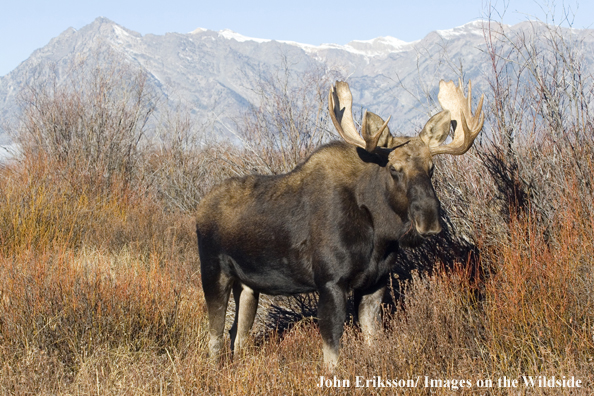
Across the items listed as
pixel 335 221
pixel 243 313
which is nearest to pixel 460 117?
pixel 335 221

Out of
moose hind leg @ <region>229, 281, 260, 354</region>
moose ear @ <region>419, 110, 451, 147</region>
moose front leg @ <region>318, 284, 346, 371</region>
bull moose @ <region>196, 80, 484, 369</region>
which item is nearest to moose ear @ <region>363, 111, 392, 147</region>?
bull moose @ <region>196, 80, 484, 369</region>

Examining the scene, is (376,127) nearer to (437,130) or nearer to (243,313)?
(437,130)

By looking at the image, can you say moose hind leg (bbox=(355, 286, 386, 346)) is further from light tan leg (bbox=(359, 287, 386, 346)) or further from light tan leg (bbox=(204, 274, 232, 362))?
light tan leg (bbox=(204, 274, 232, 362))

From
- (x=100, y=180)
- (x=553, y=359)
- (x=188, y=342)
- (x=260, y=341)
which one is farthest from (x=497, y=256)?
(x=100, y=180)

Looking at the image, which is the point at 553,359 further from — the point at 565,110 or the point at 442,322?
the point at 565,110

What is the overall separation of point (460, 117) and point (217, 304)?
2398mm

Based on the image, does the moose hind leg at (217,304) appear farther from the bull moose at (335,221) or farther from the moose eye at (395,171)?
the moose eye at (395,171)

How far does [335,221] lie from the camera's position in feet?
13.4

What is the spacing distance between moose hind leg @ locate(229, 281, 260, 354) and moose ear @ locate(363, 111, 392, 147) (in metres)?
1.64

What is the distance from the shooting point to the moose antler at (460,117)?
13.4 feet

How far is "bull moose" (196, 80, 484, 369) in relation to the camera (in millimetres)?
3996

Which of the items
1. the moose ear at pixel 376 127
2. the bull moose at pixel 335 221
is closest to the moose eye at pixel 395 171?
the bull moose at pixel 335 221

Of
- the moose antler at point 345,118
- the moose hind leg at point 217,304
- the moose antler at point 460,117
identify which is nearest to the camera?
the moose antler at point 345,118

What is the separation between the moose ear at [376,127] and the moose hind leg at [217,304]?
1.65m
